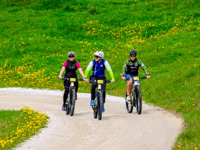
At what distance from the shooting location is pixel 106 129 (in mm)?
13156

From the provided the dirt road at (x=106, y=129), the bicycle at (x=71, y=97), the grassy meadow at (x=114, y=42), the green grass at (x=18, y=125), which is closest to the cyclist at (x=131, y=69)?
the dirt road at (x=106, y=129)

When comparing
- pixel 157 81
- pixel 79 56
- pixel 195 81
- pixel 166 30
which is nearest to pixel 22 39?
pixel 79 56

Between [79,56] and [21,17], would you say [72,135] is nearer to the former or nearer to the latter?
[79,56]

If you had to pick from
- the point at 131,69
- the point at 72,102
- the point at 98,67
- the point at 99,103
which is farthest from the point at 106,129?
the point at 131,69

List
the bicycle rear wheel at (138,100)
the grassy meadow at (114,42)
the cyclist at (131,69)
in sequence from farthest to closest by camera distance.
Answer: the grassy meadow at (114,42)
the cyclist at (131,69)
the bicycle rear wheel at (138,100)

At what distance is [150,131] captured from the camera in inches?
502

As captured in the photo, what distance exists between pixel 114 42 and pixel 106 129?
2147 centimetres

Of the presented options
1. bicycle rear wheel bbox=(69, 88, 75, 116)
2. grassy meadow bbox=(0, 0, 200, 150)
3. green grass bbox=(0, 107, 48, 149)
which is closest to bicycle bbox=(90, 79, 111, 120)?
bicycle rear wheel bbox=(69, 88, 75, 116)

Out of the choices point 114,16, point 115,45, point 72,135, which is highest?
point 114,16

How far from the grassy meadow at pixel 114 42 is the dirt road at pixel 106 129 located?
0.69 m

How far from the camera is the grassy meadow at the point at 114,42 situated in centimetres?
1945

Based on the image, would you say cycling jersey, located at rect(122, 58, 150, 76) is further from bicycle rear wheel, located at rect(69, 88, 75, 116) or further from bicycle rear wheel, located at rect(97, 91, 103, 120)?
bicycle rear wheel, located at rect(69, 88, 75, 116)

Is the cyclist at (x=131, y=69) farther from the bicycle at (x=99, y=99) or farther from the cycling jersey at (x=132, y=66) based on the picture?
the bicycle at (x=99, y=99)

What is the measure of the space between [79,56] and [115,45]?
164 inches
